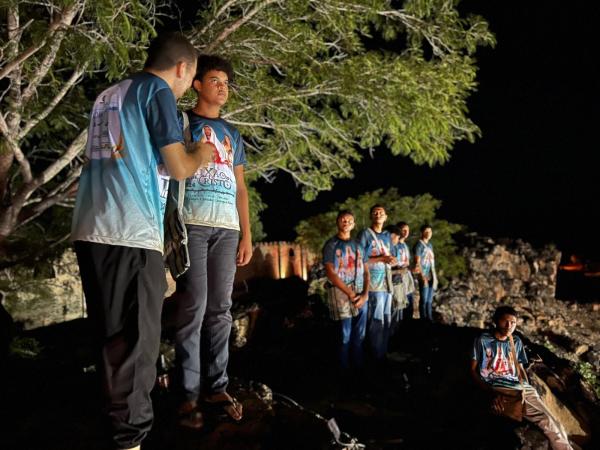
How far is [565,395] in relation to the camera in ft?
22.2

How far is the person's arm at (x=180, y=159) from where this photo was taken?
A: 222cm

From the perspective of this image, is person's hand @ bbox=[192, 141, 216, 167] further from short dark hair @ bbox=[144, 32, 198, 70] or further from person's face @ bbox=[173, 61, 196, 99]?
short dark hair @ bbox=[144, 32, 198, 70]

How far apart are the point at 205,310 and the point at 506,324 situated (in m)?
3.21

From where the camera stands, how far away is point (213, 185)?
9.74 feet

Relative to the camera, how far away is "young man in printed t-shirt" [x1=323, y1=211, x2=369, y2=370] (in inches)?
224

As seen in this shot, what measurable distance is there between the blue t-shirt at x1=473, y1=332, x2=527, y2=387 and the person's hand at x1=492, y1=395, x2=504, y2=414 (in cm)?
14

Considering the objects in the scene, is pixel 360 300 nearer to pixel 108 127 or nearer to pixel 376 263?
pixel 376 263

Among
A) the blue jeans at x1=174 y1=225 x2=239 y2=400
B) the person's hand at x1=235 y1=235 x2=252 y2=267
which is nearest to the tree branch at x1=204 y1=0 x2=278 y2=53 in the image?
the person's hand at x1=235 y1=235 x2=252 y2=267

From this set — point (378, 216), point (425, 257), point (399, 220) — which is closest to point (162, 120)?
point (378, 216)

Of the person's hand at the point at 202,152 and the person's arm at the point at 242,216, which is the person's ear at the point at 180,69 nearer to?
the person's hand at the point at 202,152

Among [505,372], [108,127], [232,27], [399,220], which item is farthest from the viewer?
[399,220]

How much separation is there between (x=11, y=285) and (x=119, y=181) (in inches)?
359

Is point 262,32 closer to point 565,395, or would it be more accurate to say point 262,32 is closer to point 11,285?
point 565,395

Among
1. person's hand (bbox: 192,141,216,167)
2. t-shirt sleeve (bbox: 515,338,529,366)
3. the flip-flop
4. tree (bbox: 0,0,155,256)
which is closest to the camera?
person's hand (bbox: 192,141,216,167)
